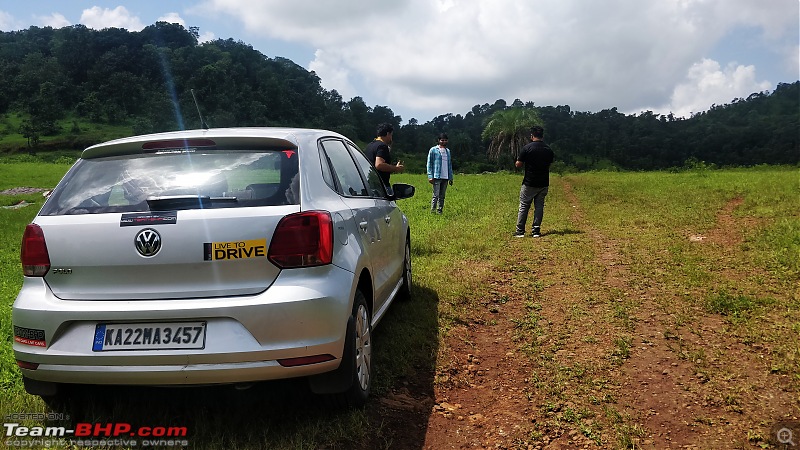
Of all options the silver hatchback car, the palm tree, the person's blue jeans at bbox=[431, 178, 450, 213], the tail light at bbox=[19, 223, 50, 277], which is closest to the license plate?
the silver hatchback car

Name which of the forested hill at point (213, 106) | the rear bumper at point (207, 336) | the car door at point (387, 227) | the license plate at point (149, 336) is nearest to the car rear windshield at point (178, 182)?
the rear bumper at point (207, 336)

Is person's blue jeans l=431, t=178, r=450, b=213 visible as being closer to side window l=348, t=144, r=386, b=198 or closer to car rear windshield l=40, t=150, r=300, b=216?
side window l=348, t=144, r=386, b=198

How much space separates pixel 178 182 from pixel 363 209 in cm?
132

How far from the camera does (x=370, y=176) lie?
4910mm

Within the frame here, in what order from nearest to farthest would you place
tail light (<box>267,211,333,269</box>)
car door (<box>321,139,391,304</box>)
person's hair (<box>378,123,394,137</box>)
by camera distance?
tail light (<box>267,211,333,269</box>)
car door (<box>321,139,391,304</box>)
person's hair (<box>378,123,394,137</box>)

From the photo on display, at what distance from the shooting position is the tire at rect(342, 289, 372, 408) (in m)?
3.15

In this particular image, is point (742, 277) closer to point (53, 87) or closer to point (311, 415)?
point (311, 415)

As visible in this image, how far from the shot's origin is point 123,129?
86000mm

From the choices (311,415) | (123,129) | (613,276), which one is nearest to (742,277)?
(613,276)

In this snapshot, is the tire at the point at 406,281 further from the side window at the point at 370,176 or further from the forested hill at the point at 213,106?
the forested hill at the point at 213,106

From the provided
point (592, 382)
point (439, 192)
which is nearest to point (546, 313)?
point (592, 382)

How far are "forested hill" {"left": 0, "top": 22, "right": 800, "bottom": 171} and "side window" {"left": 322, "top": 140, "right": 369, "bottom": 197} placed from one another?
61.4 meters

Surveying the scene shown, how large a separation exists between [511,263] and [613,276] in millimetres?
1522

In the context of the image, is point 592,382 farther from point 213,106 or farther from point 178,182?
point 213,106
